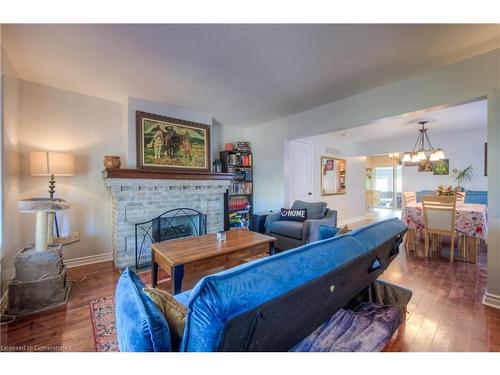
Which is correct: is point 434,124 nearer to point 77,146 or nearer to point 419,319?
point 419,319

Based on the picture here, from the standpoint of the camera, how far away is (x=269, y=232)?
3.79 m

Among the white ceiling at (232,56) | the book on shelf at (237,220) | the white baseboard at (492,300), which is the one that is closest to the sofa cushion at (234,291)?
the white ceiling at (232,56)

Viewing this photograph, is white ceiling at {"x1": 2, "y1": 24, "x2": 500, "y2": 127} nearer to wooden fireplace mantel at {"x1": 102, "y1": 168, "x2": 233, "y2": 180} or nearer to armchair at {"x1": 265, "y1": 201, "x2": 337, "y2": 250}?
wooden fireplace mantel at {"x1": 102, "y1": 168, "x2": 233, "y2": 180}

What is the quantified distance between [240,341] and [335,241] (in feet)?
2.18

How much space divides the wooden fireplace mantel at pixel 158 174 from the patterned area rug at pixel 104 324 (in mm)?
1469

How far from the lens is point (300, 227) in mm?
3365

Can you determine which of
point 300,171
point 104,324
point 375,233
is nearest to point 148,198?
point 104,324

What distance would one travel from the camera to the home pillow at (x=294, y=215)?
364cm

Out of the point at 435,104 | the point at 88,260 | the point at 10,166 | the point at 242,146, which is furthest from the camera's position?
the point at 242,146

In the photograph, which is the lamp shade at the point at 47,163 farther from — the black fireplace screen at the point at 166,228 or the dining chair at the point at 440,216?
the dining chair at the point at 440,216

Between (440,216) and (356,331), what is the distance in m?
2.84

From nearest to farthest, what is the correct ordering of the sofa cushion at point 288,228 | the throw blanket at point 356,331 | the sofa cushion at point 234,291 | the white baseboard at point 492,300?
the sofa cushion at point 234,291 → the throw blanket at point 356,331 → the white baseboard at point 492,300 → the sofa cushion at point 288,228
